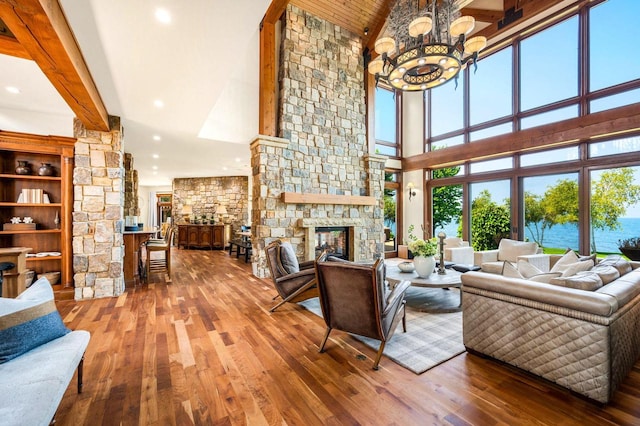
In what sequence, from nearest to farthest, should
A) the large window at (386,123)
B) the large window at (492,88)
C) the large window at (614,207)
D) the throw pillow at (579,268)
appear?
the throw pillow at (579,268) → the large window at (614,207) → the large window at (492,88) → the large window at (386,123)

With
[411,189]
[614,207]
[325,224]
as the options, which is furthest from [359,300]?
[411,189]

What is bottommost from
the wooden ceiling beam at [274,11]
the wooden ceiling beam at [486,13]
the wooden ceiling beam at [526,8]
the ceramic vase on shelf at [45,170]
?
the ceramic vase on shelf at [45,170]

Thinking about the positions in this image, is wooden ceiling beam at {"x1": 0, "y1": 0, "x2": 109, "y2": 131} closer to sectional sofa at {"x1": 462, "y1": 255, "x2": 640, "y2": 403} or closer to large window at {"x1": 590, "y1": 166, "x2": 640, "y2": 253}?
sectional sofa at {"x1": 462, "y1": 255, "x2": 640, "y2": 403}

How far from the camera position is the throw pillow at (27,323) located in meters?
1.44

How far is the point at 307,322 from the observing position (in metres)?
3.17

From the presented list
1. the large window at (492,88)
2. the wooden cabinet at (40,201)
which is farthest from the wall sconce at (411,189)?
the wooden cabinet at (40,201)

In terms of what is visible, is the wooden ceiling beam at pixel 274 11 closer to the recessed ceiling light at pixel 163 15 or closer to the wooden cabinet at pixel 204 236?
the recessed ceiling light at pixel 163 15

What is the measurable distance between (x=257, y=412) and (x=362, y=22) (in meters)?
7.37

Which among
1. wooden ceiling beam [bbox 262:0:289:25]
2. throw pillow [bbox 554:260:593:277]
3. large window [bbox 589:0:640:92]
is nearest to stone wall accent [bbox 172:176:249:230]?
wooden ceiling beam [bbox 262:0:289:25]

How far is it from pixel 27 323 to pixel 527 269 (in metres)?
3.65

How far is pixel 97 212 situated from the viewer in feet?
13.3

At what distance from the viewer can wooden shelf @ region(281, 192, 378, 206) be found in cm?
529

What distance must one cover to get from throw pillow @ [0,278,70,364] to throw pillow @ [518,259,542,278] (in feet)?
11.5

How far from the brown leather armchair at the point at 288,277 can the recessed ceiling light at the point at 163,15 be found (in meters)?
2.52
